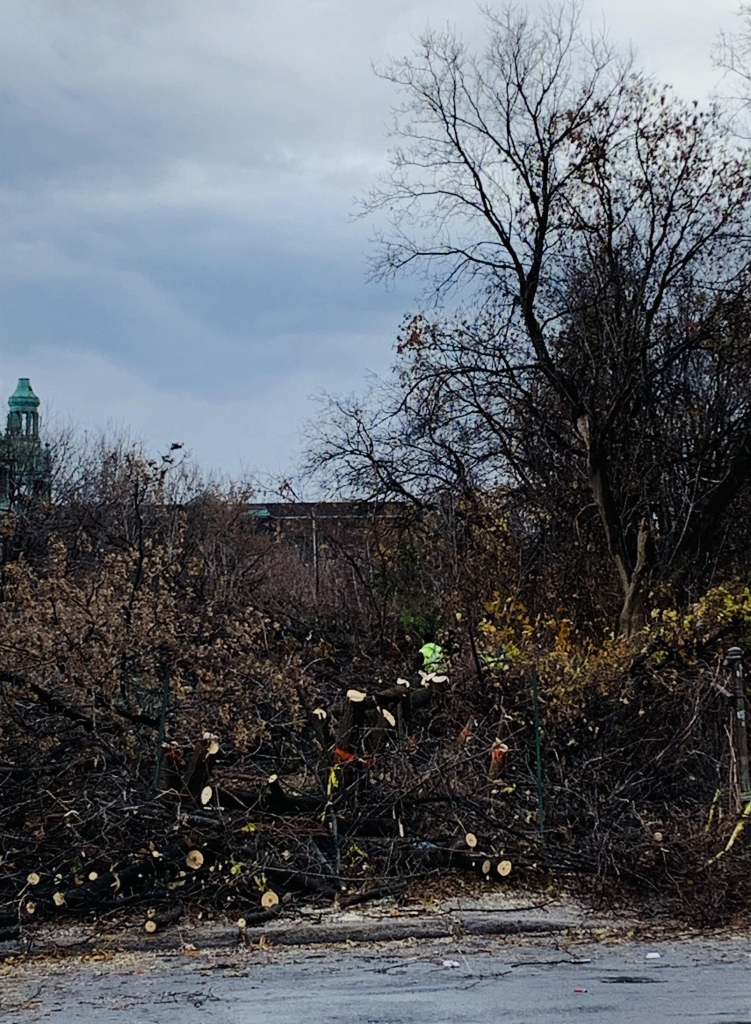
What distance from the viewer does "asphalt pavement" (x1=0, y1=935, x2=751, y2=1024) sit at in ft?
20.0

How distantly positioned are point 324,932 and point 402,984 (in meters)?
1.22

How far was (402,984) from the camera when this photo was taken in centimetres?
677

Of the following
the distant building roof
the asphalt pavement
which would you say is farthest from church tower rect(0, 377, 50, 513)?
the asphalt pavement

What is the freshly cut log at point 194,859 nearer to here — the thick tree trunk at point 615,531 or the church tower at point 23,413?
the thick tree trunk at point 615,531

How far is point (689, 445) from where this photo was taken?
52.0 feet

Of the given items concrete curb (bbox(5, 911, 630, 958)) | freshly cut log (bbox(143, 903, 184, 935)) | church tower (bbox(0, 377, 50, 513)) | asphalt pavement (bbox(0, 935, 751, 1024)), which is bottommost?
asphalt pavement (bbox(0, 935, 751, 1024))

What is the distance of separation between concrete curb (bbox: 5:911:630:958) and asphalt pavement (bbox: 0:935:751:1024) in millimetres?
114

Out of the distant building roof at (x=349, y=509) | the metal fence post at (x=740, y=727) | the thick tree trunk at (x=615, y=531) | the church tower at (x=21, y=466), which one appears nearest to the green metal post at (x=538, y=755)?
the metal fence post at (x=740, y=727)

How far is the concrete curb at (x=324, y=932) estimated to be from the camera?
766 cm

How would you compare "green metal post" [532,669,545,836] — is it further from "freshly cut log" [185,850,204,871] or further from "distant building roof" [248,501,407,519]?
"distant building roof" [248,501,407,519]

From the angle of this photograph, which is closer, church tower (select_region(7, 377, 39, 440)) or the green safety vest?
the green safety vest

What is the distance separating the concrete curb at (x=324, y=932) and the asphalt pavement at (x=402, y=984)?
0.11 metres

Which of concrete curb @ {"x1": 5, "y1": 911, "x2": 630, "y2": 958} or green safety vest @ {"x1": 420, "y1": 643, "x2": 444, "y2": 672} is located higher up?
green safety vest @ {"x1": 420, "y1": 643, "x2": 444, "y2": 672}

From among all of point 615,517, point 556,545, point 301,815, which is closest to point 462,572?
point 556,545
